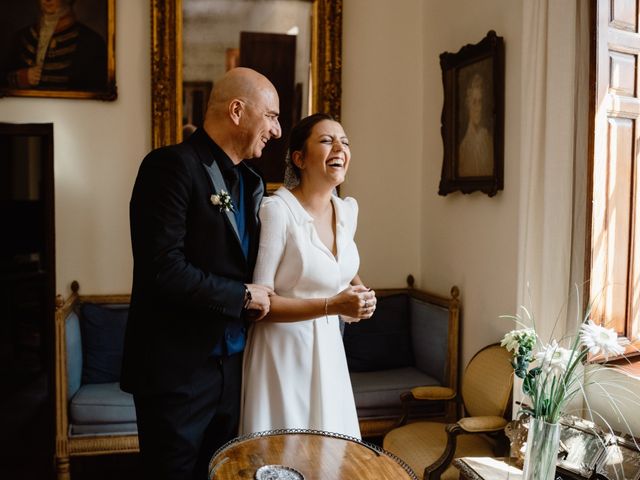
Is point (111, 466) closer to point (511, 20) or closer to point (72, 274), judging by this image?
point (72, 274)

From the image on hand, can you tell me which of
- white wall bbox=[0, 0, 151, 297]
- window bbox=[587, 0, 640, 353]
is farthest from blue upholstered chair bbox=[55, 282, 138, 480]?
window bbox=[587, 0, 640, 353]

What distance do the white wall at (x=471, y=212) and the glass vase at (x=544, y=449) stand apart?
1.55 metres

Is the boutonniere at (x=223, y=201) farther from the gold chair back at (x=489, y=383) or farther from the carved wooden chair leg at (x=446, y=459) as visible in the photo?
the gold chair back at (x=489, y=383)

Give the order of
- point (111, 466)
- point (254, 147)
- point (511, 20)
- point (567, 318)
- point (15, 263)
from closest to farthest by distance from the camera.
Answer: point (254, 147) < point (567, 318) < point (511, 20) < point (111, 466) < point (15, 263)

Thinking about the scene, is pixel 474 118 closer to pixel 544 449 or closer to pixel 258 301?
pixel 258 301

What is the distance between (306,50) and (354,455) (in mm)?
3078

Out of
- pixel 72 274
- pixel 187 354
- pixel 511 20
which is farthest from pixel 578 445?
pixel 72 274

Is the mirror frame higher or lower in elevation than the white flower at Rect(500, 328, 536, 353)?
higher

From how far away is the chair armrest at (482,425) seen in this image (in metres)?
2.80

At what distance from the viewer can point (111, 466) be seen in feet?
12.9

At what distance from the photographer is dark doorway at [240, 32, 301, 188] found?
13.9 feet

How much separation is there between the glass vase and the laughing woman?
616 millimetres

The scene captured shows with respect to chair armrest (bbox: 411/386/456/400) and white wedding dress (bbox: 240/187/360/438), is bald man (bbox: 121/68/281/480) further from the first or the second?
chair armrest (bbox: 411/386/456/400)

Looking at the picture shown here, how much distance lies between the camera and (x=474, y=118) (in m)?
3.65
